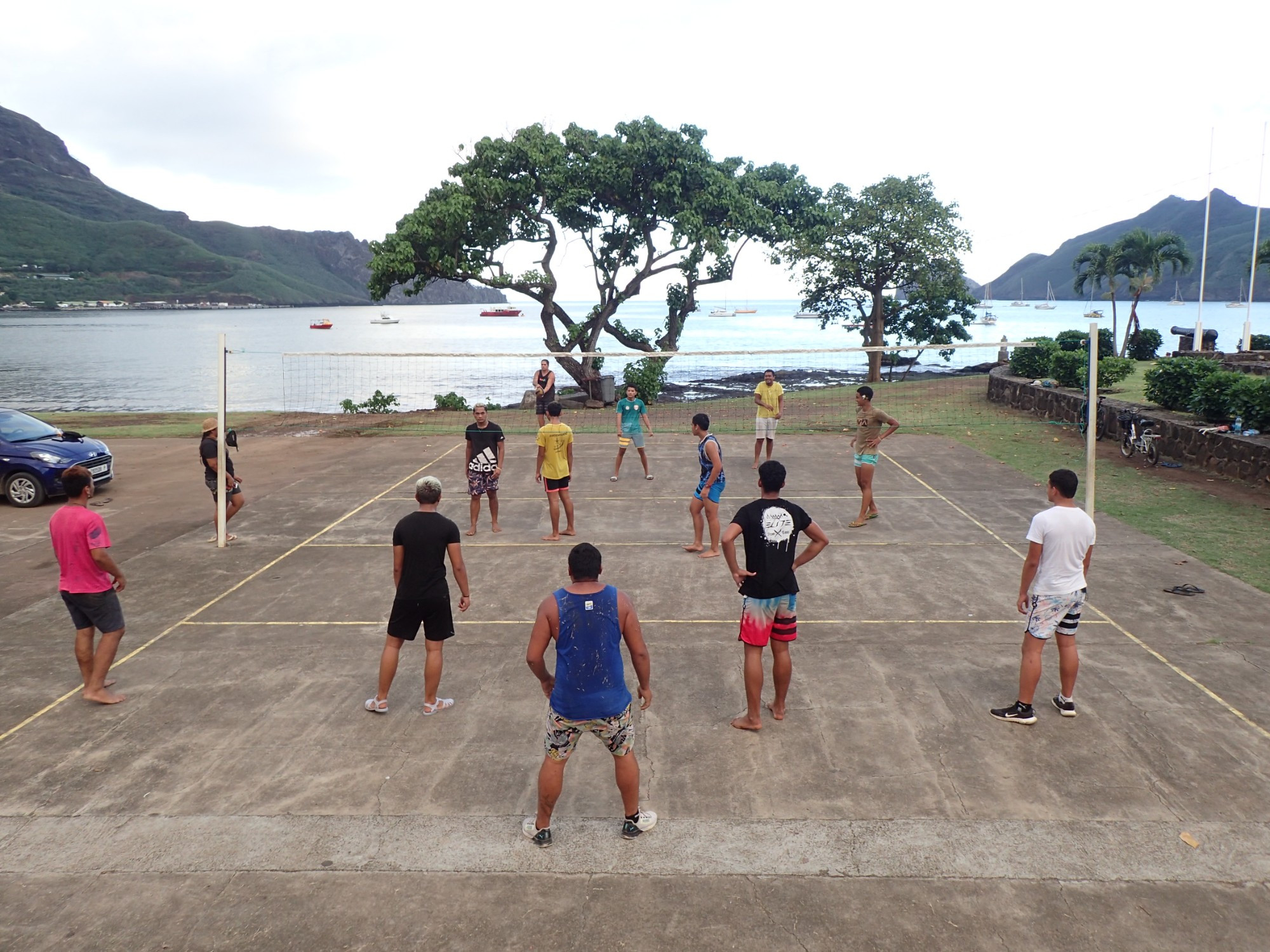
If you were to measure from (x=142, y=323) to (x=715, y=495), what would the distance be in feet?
634

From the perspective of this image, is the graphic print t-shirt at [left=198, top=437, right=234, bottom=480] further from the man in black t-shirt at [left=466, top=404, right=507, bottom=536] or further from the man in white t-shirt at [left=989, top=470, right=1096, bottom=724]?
the man in white t-shirt at [left=989, top=470, right=1096, bottom=724]

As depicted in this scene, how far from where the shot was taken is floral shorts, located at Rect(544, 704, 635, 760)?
5.05m

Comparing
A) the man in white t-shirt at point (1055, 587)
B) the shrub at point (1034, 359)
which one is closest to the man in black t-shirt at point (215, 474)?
the man in white t-shirt at point (1055, 587)

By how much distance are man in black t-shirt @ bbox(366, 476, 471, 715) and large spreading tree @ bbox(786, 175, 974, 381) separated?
31797 millimetres

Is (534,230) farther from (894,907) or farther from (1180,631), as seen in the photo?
(894,907)

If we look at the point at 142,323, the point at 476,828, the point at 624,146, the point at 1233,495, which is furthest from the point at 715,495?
the point at 142,323

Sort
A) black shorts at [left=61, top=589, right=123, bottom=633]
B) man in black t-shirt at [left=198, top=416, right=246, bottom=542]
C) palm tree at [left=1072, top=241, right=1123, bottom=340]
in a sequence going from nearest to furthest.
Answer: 1. black shorts at [left=61, top=589, right=123, bottom=633]
2. man in black t-shirt at [left=198, top=416, right=246, bottom=542]
3. palm tree at [left=1072, top=241, right=1123, bottom=340]

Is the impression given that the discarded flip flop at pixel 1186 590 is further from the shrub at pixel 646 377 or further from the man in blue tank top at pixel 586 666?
the shrub at pixel 646 377

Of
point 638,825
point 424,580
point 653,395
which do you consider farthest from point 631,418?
point 653,395

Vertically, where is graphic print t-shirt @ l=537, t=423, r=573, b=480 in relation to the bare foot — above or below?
above

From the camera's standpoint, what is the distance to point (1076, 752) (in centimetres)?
626

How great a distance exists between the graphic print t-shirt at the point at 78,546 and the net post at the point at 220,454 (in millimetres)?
4962

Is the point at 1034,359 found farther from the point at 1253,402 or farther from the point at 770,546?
the point at 770,546

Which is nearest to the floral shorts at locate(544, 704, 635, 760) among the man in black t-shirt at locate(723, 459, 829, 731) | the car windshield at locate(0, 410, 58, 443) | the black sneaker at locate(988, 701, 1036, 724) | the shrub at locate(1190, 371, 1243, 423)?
the man in black t-shirt at locate(723, 459, 829, 731)
